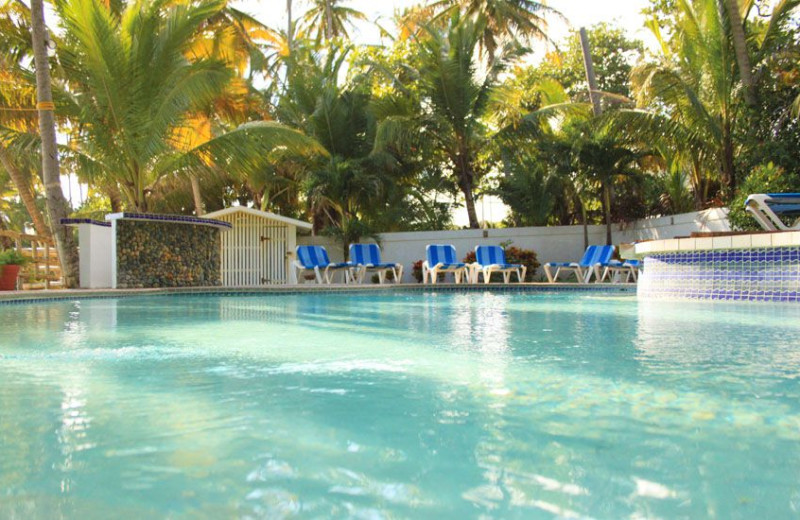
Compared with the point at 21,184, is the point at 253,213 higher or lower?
lower

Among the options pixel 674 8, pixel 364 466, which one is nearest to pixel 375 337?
pixel 364 466

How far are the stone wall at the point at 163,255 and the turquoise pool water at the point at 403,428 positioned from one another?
8038mm

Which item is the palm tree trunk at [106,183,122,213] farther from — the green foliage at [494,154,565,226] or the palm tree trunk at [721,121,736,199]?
the palm tree trunk at [721,121,736,199]

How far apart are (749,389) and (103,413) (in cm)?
253

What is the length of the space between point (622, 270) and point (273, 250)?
8057 mm

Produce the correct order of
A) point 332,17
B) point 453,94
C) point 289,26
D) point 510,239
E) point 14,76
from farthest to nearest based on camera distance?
1. point 332,17
2. point 289,26
3. point 510,239
4. point 453,94
5. point 14,76

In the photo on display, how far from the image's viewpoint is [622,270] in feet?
49.1

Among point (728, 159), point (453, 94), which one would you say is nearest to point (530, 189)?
point (453, 94)

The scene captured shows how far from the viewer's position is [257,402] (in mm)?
2619

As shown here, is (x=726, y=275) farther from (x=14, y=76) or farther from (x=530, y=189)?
(x=14, y=76)

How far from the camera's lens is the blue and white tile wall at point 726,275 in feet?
25.3

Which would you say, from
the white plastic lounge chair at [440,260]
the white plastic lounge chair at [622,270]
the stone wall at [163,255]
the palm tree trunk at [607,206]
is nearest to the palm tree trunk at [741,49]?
the white plastic lounge chair at [622,270]

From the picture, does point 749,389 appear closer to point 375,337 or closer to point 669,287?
point 375,337

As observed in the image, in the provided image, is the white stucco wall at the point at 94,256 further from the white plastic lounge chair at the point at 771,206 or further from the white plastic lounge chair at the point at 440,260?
the white plastic lounge chair at the point at 771,206
